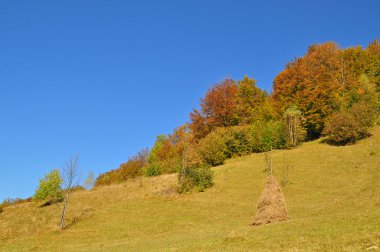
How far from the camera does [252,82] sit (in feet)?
284

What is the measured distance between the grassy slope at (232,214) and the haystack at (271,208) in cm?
132

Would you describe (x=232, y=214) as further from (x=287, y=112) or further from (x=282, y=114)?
(x=282, y=114)

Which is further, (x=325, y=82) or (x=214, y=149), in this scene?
(x=325, y=82)

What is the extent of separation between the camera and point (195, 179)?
50.2m

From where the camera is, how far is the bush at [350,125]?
58156mm

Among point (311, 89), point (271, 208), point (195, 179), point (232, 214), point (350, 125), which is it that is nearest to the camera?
point (271, 208)

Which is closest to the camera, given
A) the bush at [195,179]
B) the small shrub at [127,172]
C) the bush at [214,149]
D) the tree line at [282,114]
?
the bush at [195,179]

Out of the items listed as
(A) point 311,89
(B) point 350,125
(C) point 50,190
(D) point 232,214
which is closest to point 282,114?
(A) point 311,89

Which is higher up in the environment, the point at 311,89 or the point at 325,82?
the point at 325,82

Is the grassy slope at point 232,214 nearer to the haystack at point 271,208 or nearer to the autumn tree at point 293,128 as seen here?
the haystack at point 271,208

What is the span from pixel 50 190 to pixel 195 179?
22.2 metres

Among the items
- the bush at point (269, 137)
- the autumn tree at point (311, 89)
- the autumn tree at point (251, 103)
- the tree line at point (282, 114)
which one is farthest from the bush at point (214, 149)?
the autumn tree at point (311, 89)

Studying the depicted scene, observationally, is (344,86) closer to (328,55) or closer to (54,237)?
(328,55)

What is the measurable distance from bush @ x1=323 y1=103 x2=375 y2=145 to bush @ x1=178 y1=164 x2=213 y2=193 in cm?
2443
